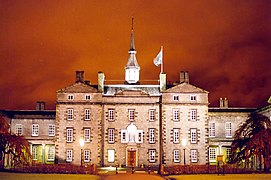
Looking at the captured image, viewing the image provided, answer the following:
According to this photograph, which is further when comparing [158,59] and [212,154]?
[212,154]

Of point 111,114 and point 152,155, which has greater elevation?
point 111,114

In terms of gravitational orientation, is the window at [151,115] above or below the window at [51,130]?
above

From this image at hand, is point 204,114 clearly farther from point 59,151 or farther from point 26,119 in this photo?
point 26,119

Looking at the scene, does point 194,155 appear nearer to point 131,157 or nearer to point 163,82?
point 131,157

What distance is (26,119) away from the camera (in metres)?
64.8

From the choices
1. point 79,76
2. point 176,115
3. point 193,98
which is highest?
point 79,76

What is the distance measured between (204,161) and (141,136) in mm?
8349

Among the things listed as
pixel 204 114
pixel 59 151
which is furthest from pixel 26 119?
pixel 204 114

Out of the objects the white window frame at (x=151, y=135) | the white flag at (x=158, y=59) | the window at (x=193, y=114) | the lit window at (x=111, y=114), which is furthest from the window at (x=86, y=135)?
the window at (x=193, y=114)

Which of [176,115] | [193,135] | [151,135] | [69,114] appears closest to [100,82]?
[69,114]

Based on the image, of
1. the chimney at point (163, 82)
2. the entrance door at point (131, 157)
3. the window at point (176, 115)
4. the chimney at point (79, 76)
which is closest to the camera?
the entrance door at point (131, 157)

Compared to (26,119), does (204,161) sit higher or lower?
lower

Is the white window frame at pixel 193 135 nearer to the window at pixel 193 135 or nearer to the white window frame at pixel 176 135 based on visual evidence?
the window at pixel 193 135

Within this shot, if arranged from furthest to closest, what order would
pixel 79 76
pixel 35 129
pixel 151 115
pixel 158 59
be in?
pixel 35 129
pixel 158 59
pixel 79 76
pixel 151 115
